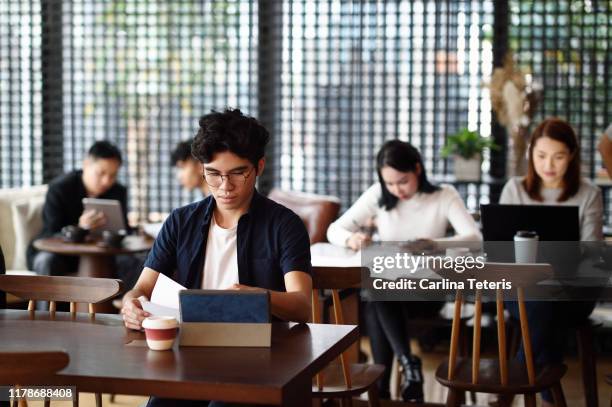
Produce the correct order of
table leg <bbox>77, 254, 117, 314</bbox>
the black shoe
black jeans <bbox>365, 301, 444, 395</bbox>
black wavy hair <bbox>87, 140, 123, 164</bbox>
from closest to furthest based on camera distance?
the black shoe → black jeans <bbox>365, 301, 444, 395</bbox> → table leg <bbox>77, 254, 117, 314</bbox> → black wavy hair <bbox>87, 140, 123, 164</bbox>

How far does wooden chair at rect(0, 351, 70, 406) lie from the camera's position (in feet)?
6.60

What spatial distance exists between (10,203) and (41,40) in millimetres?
1424

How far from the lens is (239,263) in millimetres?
2799

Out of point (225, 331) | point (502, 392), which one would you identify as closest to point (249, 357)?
point (225, 331)

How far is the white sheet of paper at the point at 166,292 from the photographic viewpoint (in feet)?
8.50

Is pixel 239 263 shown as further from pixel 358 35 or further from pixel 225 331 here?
pixel 358 35

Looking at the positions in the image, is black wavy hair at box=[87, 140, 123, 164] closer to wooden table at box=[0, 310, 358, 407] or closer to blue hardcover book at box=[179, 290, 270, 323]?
wooden table at box=[0, 310, 358, 407]

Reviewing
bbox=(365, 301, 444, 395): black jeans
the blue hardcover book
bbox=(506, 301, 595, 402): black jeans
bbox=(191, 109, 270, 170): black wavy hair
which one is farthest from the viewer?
bbox=(365, 301, 444, 395): black jeans

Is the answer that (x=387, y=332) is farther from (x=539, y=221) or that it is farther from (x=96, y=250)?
(x=96, y=250)

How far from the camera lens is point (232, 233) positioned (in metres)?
2.85

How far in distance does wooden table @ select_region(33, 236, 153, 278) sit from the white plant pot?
1.88 meters

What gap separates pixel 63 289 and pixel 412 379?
1.74 meters

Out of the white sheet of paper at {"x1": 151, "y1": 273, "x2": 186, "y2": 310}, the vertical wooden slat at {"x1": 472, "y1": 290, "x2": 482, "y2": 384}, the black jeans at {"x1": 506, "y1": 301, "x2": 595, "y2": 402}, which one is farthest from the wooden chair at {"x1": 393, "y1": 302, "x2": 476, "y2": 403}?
the white sheet of paper at {"x1": 151, "y1": 273, "x2": 186, "y2": 310}

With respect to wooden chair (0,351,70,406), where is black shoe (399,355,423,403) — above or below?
below
